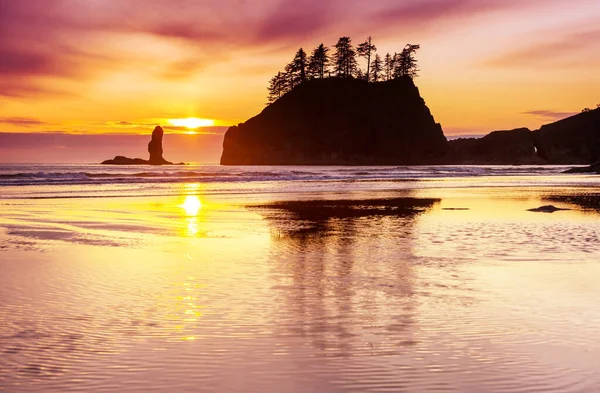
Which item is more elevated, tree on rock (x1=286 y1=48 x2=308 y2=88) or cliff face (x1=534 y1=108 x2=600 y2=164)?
tree on rock (x1=286 y1=48 x2=308 y2=88)

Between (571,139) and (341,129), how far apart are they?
9005cm

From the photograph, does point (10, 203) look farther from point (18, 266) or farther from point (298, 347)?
point (298, 347)

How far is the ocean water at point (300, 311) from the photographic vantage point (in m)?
4.82

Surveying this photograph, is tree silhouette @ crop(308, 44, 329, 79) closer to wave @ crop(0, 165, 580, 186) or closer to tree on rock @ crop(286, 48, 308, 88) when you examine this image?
tree on rock @ crop(286, 48, 308, 88)

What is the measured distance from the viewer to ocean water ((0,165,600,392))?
15.8 feet

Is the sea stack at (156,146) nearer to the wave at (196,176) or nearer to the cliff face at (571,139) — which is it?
the wave at (196,176)

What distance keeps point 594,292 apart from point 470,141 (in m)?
172

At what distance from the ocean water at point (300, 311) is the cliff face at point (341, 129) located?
120078 mm

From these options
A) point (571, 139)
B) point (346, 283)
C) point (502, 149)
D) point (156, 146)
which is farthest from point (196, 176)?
point (571, 139)

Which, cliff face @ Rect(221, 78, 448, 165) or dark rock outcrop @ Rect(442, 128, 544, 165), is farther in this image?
dark rock outcrop @ Rect(442, 128, 544, 165)

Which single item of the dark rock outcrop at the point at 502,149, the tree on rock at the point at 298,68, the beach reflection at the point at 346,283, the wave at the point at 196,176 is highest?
the tree on rock at the point at 298,68

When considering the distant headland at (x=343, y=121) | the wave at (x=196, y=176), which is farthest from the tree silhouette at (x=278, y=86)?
the wave at (x=196, y=176)

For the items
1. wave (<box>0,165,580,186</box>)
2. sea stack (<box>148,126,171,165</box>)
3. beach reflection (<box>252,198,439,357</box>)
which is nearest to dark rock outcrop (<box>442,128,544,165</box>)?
wave (<box>0,165,580,186</box>)

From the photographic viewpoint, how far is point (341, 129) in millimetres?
137250
